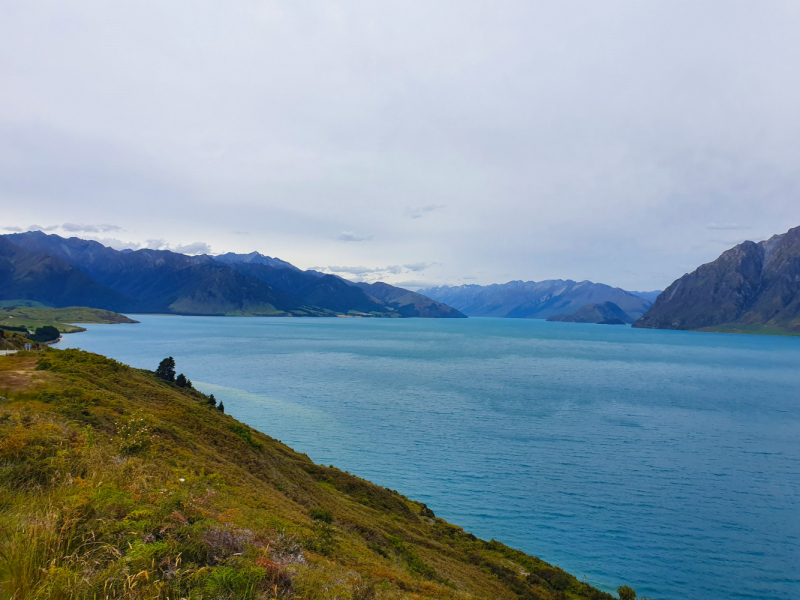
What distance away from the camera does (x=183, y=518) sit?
9.38 m

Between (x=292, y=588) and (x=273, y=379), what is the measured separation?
9080cm

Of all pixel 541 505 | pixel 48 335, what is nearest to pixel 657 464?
pixel 541 505

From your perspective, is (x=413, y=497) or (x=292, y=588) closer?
(x=292, y=588)

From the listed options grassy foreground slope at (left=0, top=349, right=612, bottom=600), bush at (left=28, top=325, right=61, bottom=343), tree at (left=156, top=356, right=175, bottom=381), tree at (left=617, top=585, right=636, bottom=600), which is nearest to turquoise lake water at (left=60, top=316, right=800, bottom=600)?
tree at (left=617, top=585, right=636, bottom=600)

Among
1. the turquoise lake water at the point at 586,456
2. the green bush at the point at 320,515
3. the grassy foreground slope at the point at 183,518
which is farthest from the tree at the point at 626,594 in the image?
the green bush at the point at 320,515

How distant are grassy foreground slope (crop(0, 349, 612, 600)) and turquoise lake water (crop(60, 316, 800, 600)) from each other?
24.9 ft

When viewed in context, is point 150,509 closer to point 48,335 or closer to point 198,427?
point 198,427

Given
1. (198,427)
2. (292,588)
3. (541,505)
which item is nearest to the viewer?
(292,588)

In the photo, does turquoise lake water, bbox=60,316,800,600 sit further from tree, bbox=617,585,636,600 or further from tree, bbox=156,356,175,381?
tree, bbox=156,356,175,381

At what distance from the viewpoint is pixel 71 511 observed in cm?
771

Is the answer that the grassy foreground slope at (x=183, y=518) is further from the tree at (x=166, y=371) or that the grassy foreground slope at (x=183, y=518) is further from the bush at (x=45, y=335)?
the bush at (x=45, y=335)

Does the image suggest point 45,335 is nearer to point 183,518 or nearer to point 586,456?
point 586,456

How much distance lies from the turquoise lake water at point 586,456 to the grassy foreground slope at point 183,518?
7600mm

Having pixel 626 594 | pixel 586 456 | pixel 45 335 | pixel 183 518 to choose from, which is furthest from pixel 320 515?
pixel 45 335
